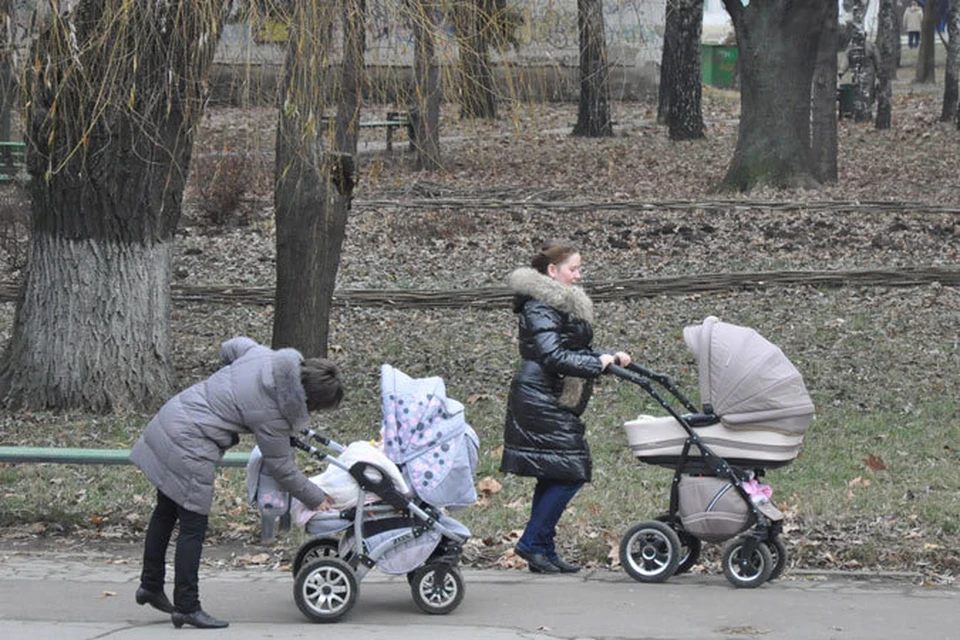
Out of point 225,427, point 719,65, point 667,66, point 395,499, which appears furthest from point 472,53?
point 719,65

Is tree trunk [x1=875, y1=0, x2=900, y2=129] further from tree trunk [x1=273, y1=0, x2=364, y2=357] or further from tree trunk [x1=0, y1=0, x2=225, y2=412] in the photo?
tree trunk [x1=0, y1=0, x2=225, y2=412]

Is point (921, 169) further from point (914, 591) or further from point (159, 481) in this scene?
point (159, 481)

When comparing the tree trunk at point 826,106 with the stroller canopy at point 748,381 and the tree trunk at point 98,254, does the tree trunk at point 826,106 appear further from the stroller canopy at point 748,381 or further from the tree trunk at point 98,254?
the stroller canopy at point 748,381

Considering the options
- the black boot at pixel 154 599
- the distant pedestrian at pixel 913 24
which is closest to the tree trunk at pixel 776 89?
the black boot at pixel 154 599

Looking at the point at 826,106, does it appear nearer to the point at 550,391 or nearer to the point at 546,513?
the point at 550,391

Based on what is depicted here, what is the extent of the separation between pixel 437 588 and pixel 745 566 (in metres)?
1.52

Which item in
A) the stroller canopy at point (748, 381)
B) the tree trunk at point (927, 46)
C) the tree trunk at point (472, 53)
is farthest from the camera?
the tree trunk at point (927, 46)

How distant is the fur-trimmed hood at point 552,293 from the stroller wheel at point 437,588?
4.69ft

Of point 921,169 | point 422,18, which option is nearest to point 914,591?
point 422,18

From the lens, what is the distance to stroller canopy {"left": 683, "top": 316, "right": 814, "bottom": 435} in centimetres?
700

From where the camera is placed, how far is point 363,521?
262 inches

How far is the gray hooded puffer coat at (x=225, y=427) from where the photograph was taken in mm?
6293

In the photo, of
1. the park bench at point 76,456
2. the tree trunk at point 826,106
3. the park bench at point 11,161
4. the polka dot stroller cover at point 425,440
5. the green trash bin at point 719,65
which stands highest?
the green trash bin at point 719,65

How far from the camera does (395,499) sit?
6.57 m
